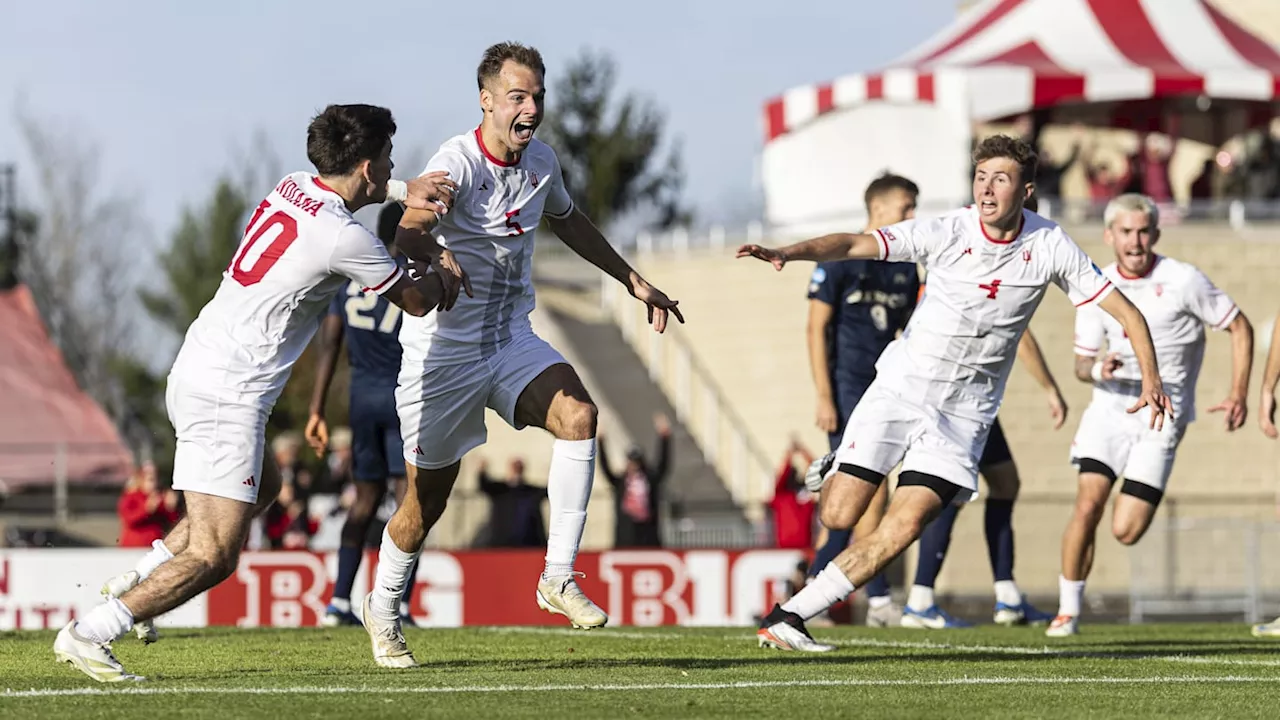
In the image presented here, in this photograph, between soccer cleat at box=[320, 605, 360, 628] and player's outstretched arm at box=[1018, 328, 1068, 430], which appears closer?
player's outstretched arm at box=[1018, 328, 1068, 430]

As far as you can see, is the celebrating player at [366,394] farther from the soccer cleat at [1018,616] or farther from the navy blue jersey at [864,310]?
the soccer cleat at [1018,616]

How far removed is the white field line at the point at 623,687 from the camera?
696 centimetres

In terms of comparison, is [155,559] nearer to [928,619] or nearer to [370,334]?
[370,334]

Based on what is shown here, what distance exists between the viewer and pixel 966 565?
2728 cm

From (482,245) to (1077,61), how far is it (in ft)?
72.3

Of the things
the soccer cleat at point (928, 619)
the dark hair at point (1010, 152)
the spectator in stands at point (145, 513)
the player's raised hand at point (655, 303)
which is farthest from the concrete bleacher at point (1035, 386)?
the player's raised hand at point (655, 303)

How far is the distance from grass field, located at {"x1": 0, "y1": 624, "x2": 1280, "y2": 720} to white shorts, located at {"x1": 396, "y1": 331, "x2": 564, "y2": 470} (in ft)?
2.85

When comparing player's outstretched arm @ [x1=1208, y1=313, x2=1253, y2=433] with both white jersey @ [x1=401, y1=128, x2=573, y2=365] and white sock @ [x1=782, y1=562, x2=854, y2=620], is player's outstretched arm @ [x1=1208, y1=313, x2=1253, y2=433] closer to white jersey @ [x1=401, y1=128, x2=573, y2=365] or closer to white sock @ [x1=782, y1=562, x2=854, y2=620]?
white sock @ [x1=782, y1=562, x2=854, y2=620]

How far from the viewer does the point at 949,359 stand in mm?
9086

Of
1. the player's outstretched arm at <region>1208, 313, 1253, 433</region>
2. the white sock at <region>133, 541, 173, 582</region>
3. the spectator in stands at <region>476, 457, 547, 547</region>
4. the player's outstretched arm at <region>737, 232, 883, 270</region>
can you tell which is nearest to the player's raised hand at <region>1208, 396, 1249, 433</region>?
the player's outstretched arm at <region>1208, 313, 1253, 433</region>

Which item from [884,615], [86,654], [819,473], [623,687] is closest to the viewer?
[86,654]

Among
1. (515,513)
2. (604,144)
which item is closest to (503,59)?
(515,513)

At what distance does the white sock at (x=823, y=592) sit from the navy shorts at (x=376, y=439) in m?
3.41

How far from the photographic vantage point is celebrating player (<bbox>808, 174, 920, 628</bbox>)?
37.5 ft
